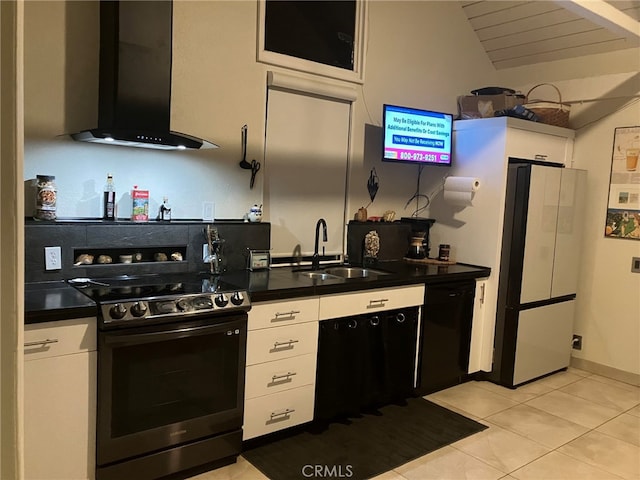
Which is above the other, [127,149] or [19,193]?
[127,149]

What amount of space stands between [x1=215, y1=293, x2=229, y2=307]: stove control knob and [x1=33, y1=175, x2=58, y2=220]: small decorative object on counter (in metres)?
0.95

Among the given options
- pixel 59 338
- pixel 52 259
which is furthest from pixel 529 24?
pixel 59 338

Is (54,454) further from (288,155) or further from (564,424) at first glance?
(564,424)

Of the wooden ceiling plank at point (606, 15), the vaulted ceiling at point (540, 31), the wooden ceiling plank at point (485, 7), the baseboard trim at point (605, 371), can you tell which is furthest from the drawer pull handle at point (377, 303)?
the wooden ceiling plank at point (485, 7)

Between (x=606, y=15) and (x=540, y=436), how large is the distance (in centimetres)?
274

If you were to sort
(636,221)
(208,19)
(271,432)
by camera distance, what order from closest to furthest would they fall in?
1. (271,432)
2. (208,19)
3. (636,221)

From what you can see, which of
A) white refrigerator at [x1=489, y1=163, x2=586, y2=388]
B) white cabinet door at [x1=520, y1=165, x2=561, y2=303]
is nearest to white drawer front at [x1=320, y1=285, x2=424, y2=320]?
white refrigerator at [x1=489, y1=163, x2=586, y2=388]

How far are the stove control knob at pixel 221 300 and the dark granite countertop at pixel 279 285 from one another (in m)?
0.16

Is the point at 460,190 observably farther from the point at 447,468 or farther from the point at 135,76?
the point at 135,76

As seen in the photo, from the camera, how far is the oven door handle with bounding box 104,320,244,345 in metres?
2.22

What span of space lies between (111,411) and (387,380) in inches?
69.6

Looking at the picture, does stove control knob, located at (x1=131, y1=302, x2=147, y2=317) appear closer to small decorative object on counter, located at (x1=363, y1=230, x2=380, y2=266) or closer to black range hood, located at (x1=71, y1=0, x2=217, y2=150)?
black range hood, located at (x1=71, y1=0, x2=217, y2=150)

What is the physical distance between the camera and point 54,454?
2160 mm

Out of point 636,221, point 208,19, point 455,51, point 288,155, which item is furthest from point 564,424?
point 208,19
